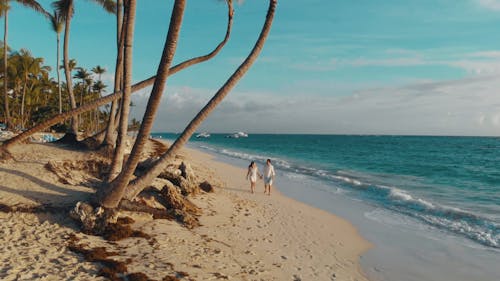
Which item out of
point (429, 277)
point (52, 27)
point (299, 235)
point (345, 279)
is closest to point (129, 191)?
point (299, 235)

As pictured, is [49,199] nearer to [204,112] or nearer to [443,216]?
[204,112]

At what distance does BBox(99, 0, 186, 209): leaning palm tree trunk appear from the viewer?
656cm

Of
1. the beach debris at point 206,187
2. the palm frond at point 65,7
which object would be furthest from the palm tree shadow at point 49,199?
the palm frond at point 65,7

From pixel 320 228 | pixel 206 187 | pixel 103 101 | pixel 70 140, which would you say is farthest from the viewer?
pixel 70 140

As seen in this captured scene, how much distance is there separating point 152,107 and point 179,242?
3.25 meters

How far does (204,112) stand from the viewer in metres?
8.22

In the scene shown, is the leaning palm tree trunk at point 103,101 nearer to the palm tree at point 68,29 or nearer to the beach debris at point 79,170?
the beach debris at point 79,170

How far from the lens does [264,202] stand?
13.9 metres

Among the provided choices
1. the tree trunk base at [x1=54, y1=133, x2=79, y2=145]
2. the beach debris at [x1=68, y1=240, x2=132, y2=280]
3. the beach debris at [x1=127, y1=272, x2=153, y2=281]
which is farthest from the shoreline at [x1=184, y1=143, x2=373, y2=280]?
the tree trunk base at [x1=54, y1=133, x2=79, y2=145]

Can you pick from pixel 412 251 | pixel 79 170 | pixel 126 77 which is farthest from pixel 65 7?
pixel 412 251

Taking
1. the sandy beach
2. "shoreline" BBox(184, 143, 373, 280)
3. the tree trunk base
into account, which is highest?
the tree trunk base

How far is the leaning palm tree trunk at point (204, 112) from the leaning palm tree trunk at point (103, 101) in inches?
100

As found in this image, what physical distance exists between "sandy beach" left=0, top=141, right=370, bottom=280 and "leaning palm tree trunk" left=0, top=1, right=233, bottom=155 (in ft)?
2.45

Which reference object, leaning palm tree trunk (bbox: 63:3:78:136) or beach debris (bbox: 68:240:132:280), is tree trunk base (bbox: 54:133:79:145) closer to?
leaning palm tree trunk (bbox: 63:3:78:136)
